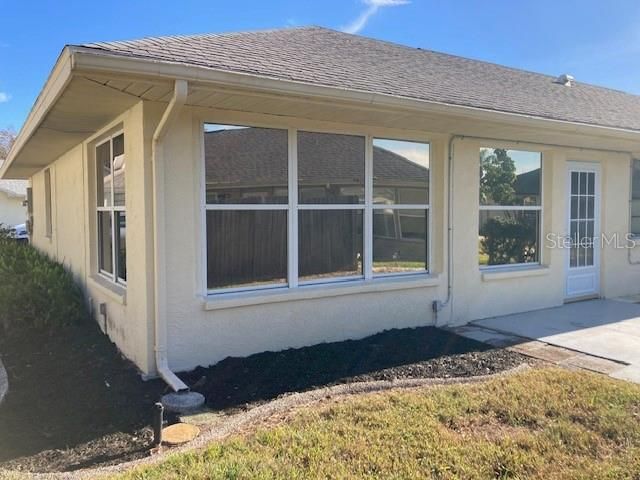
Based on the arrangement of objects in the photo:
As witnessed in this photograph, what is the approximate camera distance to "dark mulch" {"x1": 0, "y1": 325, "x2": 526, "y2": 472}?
12.6 ft

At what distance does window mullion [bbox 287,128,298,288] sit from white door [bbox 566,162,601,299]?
542 centimetres

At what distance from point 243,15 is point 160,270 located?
6.55 metres

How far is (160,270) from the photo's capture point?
5090mm

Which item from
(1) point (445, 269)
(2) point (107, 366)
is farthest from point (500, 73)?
(2) point (107, 366)

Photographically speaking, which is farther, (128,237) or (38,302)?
(38,302)

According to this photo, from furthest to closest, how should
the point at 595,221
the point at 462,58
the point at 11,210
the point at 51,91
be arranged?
the point at 11,210 < the point at 462,58 < the point at 595,221 < the point at 51,91

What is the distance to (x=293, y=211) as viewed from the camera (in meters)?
5.97

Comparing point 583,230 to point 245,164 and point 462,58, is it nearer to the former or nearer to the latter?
point 462,58

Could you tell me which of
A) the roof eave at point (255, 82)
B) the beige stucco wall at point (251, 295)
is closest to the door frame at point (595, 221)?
the beige stucco wall at point (251, 295)

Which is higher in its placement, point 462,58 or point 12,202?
point 462,58

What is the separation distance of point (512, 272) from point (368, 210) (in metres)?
2.90

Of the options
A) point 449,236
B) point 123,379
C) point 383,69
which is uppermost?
point 383,69

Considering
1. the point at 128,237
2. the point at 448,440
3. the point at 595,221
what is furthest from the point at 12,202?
the point at 448,440

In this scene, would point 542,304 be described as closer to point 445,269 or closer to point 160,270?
point 445,269
